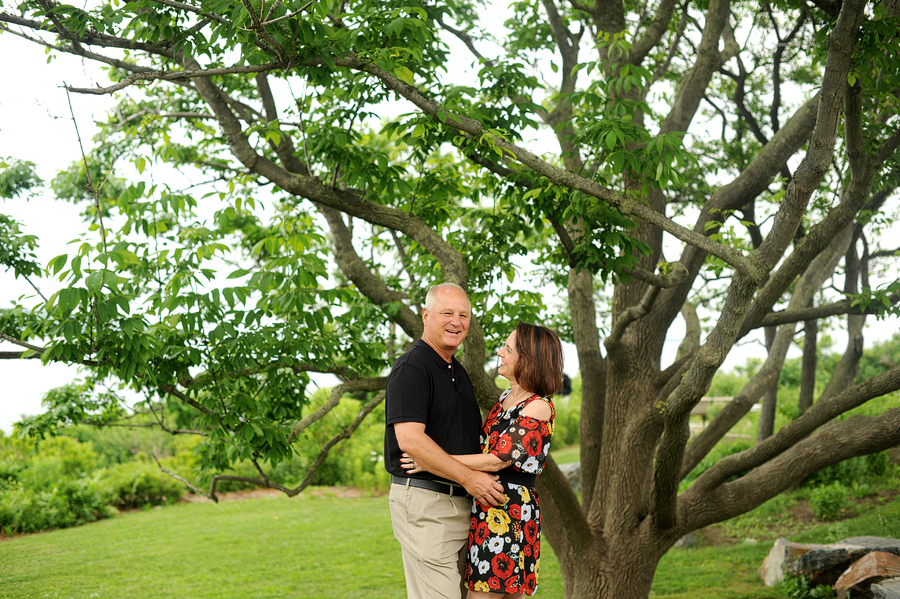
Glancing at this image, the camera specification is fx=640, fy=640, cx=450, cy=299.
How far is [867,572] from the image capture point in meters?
5.06

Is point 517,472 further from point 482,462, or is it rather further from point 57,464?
point 57,464

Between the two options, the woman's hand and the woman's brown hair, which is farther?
the woman's brown hair

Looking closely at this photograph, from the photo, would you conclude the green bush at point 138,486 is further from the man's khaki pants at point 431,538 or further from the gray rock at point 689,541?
the man's khaki pants at point 431,538

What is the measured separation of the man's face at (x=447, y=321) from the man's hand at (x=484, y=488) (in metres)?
0.57

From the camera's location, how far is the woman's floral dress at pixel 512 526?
8.37 feet

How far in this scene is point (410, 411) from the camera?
253 cm

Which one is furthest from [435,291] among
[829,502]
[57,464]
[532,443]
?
[57,464]

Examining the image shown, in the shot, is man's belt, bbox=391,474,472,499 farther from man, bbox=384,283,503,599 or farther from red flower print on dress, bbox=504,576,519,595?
red flower print on dress, bbox=504,576,519,595

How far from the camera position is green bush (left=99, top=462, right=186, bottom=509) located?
11.0m

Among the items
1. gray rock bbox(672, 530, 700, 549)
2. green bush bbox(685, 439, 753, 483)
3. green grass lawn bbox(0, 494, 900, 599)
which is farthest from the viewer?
A: green bush bbox(685, 439, 753, 483)

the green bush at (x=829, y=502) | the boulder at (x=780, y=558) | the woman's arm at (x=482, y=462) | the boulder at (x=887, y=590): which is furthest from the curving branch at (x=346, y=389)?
the green bush at (x=829, y=502)

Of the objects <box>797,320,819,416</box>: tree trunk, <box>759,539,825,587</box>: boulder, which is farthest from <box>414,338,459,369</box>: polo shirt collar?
<box>797,320,819,416</box>: tree trunk

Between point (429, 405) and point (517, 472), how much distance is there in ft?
1.48

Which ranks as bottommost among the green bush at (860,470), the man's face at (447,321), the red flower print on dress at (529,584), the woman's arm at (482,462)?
the green bush at (860,470)
